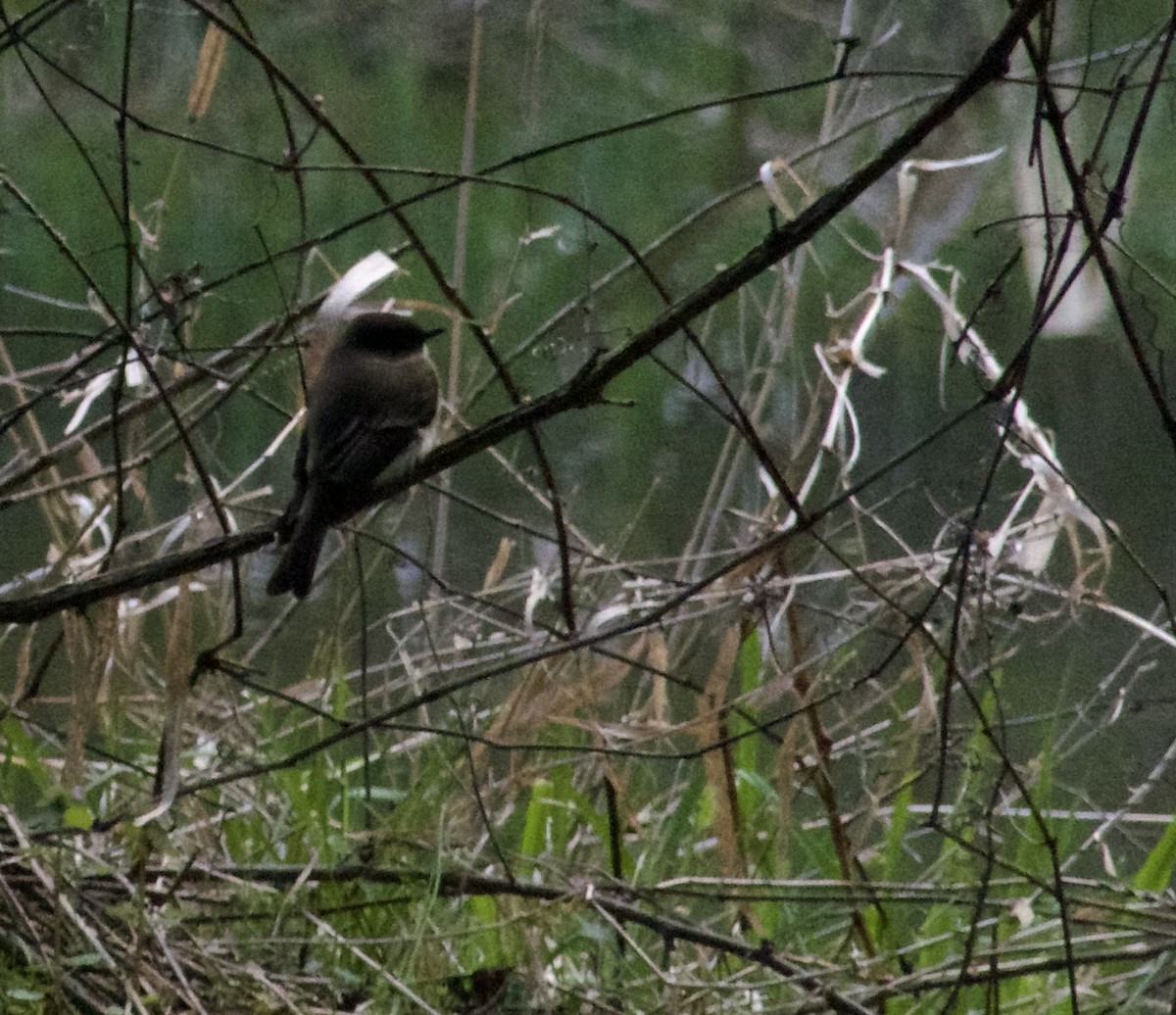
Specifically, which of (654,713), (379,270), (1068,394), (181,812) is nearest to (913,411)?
(1068,394)

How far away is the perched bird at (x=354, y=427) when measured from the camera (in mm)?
1809

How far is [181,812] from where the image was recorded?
2023mm

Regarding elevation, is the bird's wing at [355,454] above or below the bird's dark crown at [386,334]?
below

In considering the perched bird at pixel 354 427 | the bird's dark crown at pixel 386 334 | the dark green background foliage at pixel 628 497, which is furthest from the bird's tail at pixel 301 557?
the bird's dark crown at pixel 386 334

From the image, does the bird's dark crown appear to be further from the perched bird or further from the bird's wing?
the bird's wing

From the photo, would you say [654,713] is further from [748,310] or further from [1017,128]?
[1017,128]

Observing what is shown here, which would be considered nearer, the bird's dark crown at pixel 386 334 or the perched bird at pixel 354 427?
the perched bird at pixel 354 427

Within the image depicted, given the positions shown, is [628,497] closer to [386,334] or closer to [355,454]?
[386,334]

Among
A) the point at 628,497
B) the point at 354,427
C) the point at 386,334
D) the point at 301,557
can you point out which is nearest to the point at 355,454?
the point at 354,427

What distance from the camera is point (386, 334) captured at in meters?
2.28

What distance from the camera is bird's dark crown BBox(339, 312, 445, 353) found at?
2250 millimetres

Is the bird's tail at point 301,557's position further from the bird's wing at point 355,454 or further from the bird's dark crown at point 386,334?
the bird's dark crown at point 386,334

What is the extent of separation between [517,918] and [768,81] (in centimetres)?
149

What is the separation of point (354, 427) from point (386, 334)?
0.39 metres
